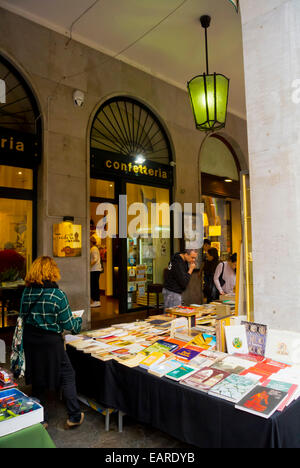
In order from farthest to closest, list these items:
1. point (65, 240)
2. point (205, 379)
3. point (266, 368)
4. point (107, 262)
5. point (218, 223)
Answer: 1. point (218, 223)
2. point (107, 262)
3. point (65, 240)
4. point (266, 368)
5. point (205, 379)

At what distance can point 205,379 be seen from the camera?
99.5 inches

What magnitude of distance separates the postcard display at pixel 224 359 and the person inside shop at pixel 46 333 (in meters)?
0.32

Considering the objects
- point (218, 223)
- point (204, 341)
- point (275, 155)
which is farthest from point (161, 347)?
point (218, 223)

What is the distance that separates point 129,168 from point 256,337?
6208 mm

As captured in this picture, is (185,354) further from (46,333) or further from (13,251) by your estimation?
(13,251)

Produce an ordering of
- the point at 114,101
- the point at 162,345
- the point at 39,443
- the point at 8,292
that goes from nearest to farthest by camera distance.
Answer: the point at 39,443, the point at 162,345, the point at 8,292, the point at 114,101

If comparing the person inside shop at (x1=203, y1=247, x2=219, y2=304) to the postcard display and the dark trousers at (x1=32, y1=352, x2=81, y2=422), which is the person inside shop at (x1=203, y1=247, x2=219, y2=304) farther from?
the dark trousers at (x1=32, y1=352, x2=81, y2=422)

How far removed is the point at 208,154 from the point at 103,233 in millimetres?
4411

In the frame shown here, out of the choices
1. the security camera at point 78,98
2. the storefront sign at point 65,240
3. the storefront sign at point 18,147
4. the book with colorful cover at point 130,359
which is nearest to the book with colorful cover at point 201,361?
the book with colorful cover at point 130,359

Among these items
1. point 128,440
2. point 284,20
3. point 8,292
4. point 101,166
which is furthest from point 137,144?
point 128,440

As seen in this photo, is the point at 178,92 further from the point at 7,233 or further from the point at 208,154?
the point at 7,233

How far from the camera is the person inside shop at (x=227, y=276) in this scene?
6.76m

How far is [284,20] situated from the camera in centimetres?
289

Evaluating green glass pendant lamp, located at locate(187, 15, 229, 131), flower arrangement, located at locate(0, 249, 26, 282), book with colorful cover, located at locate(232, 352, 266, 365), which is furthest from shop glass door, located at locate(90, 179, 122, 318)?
book with colorful cover, located at locate(232, 352, 266, 365)
